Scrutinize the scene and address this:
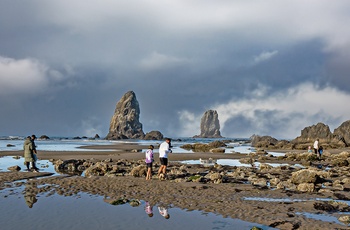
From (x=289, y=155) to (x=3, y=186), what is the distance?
38.9 metres

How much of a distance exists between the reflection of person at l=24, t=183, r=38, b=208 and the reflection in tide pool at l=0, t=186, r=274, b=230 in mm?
48

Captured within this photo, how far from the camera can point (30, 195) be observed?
696 inches

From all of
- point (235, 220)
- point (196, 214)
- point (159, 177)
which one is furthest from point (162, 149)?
point (235, 220)

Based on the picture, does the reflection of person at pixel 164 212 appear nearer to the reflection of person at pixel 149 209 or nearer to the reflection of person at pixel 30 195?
the reflection of person at pixel 149 209

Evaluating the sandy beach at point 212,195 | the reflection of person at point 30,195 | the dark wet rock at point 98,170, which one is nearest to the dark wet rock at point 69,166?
the dark wet rock at point 98,170

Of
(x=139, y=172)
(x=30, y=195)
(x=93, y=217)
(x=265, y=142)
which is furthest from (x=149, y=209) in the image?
(x=265, y=142)

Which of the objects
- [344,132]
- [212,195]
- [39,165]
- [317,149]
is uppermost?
[344,132]

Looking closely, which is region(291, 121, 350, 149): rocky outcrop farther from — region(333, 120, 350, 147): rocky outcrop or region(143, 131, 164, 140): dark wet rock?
region(143, 131, 164, 140): dark wet rock

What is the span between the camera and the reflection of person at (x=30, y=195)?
1595 cm

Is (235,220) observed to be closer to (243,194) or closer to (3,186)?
(243,194)

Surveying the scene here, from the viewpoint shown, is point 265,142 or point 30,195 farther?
Answer: point 265,142

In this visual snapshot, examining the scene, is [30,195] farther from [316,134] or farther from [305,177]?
[316,134]

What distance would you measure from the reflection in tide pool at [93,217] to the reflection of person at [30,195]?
0.05 meters

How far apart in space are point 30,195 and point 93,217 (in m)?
6.52
